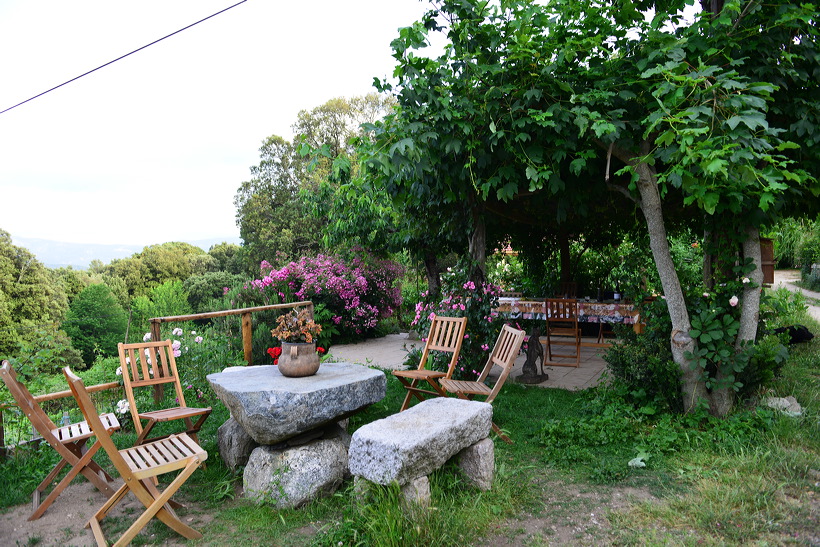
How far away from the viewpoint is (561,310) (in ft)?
21.8

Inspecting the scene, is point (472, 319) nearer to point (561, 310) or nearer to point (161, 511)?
point (561, 310)

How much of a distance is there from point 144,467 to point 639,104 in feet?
14.0

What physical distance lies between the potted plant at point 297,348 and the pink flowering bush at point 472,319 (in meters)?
2.10

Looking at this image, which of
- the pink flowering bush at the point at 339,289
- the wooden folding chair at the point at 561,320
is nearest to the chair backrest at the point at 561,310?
the wooden folding chair at the point at 561,320

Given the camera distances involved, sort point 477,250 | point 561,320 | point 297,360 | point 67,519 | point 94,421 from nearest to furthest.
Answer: point 94,421 < point 67,519 < point 297,360 < point 477,250 < point 561,320

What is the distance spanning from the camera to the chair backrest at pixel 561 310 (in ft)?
21.2

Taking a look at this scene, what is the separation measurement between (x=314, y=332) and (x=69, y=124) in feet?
90.5

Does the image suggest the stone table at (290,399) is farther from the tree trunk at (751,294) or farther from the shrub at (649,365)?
the tree trunk at (751,294)

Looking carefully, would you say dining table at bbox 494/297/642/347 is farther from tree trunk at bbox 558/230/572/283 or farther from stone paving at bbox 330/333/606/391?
tree trunk at bbox 558/230/572/283

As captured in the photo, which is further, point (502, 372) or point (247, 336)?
point (247, 336)

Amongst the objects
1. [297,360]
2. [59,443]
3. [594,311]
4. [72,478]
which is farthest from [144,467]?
[594,311]

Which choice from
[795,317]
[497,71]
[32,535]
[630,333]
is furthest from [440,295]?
[795,317]

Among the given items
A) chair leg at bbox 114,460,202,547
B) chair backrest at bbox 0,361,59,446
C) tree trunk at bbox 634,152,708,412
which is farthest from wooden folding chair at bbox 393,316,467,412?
chair backrest at bbox 0,361,59,446

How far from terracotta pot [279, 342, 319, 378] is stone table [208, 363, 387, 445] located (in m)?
0.05
